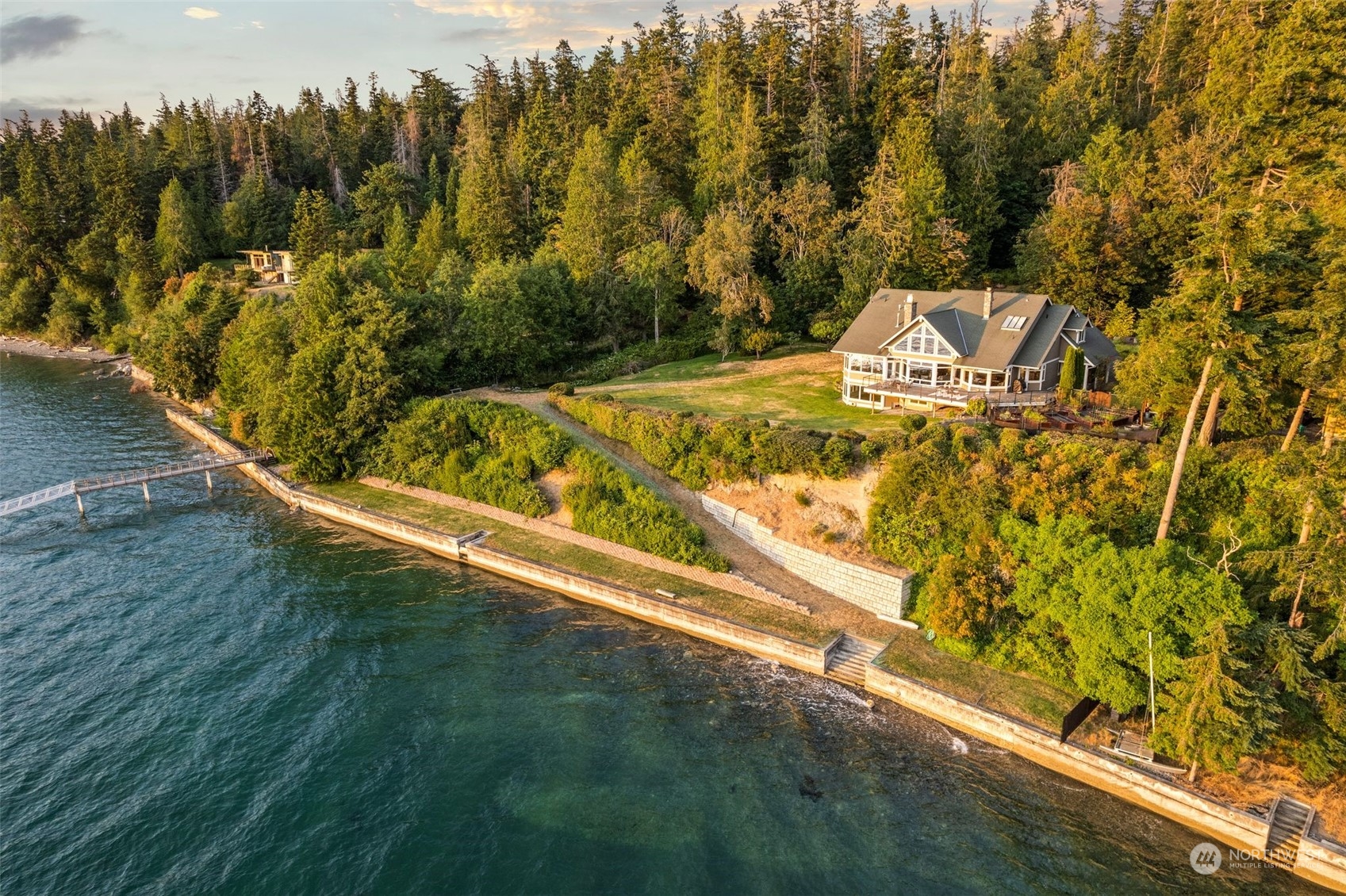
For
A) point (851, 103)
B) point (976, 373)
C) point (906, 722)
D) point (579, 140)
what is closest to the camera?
point (906, 722)

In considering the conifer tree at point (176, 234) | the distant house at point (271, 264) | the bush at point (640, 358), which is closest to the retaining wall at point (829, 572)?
the bush at point (640, 358)

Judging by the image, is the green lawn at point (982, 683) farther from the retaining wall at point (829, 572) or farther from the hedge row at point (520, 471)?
the hedge row at point (520, 471)

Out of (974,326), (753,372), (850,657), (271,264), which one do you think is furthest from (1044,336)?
(271,264)

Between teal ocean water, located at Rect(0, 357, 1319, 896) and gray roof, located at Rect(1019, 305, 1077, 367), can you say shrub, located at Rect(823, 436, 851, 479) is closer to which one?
teal ocean water, located at Rect(0, 357, 1319, 896)

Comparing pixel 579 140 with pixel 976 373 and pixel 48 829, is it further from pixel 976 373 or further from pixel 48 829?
pixel 48 829

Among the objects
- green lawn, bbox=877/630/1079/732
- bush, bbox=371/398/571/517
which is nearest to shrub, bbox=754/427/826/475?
green lawn, bbox=877/630/1079/732

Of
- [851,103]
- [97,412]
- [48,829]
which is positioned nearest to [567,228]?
[851,103]
